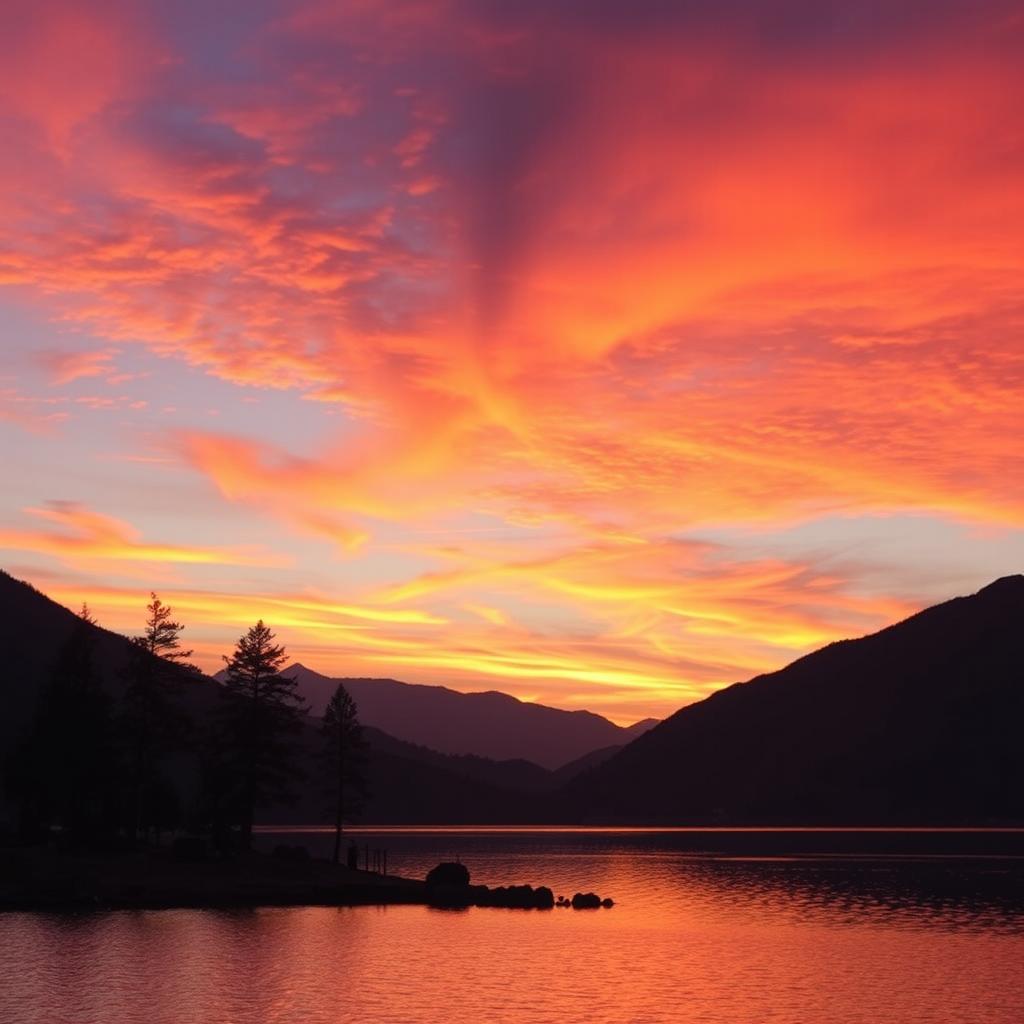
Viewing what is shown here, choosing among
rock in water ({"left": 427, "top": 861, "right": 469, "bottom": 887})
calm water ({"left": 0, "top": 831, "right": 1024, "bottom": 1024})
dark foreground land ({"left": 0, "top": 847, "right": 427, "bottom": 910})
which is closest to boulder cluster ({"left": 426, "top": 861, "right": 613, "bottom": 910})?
rock in water ({"left": 427, "top": 861, "right": 469, "bottom": 887})

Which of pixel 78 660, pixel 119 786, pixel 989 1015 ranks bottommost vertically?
pixel 989 1015

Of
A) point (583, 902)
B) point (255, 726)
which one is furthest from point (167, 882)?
point (583, 902)

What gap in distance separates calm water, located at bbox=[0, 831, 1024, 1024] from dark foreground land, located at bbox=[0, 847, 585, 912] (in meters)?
1.50

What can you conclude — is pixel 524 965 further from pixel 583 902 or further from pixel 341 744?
pixel 341 744

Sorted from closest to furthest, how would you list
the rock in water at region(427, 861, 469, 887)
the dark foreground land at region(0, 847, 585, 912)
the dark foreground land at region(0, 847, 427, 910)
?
the dark foreground land at region(0, 847, 427, 910) < the dark foreground land at region(0, 847, 585, 912) < the rock in water at region(427, 861, 469, 887)

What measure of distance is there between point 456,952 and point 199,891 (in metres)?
20.7

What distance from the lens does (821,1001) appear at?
62406 millimetres

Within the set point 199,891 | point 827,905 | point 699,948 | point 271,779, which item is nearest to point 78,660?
point 271,779

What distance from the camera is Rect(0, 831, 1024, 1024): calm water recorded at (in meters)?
57.3

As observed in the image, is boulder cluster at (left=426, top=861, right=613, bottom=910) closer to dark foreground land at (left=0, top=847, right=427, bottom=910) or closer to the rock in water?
the rock in water

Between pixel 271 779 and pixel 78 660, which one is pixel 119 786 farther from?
pixel 271 779

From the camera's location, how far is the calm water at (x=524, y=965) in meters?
57.3

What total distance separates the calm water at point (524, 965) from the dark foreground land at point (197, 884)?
1500 mm

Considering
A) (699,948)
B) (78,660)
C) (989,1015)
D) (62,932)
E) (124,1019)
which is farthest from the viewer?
(78,660)
